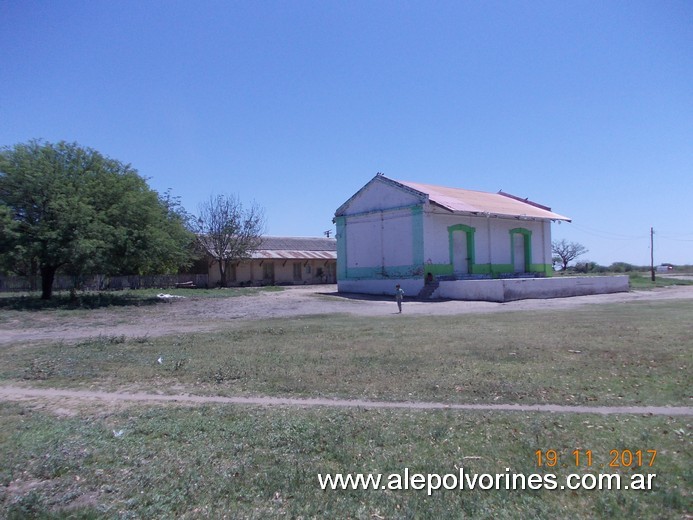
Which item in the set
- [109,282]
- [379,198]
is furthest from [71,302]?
[379,198]

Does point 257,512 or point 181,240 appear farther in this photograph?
point 181,240

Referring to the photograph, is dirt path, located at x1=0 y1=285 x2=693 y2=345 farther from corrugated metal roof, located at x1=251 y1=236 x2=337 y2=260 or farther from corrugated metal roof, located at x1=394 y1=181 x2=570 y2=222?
corrugated metal roof, located at x1=251 y1=236 x2=337 y2=260

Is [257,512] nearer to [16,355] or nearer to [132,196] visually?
[16,355]

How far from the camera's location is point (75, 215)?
2770cm

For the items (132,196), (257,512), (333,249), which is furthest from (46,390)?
(333,249)

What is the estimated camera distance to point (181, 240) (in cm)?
3497

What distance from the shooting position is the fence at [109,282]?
42750 mm

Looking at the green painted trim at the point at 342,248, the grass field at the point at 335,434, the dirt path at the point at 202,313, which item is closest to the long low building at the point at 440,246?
the green painted trim at the point at 342,248

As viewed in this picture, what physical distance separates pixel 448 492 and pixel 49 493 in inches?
153

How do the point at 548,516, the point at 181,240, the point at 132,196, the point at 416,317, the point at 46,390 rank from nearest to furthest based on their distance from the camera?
the point at 548,516
the point at 46,390
the point at 416,317
the point at 132,196
the point at 181,240

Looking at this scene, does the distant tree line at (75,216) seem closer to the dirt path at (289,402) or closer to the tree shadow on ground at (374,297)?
the tree shadow on ground at (374,297)

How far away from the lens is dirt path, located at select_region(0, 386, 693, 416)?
25.7 ft

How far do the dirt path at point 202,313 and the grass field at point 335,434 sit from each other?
6.66 m

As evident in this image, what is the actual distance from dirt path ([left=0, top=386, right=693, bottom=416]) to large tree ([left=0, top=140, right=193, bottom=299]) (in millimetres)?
19265
